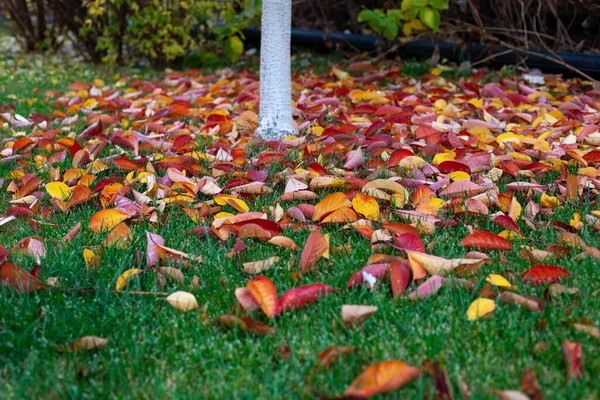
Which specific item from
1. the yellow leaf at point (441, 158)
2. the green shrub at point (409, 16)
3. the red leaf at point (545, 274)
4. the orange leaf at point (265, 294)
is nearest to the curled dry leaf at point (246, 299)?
the orange leaf at point (265, 294)

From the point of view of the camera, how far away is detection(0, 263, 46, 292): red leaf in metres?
1.88

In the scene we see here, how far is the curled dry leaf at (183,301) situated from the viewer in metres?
1.82

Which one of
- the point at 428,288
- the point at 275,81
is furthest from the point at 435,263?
the point at 275,81

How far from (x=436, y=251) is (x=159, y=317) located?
2.86 feet

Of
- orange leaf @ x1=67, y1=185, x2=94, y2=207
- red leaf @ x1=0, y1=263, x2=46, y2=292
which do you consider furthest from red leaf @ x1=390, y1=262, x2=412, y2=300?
orange leaf @ x1=67, y1=185, x2=94, y2=207

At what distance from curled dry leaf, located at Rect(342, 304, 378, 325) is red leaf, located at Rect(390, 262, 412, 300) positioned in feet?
0.44

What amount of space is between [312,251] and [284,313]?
0.31 metres

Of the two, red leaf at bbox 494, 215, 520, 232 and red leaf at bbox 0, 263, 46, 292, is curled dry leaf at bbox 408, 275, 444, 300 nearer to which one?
red leaf at bbox 494, 215, 520, 232

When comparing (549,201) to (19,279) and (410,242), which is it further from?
(19,279)

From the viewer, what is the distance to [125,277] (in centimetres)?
195

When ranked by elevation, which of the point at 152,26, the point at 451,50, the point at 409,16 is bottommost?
the point at 451,50

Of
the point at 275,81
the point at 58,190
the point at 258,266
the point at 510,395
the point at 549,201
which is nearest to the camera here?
the point at 510,395

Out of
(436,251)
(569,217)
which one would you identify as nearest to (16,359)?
(436,251)

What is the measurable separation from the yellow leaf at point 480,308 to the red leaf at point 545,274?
0.21 meters
